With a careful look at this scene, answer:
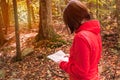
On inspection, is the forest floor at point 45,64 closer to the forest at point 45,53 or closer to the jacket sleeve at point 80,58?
the forest at point 45,53

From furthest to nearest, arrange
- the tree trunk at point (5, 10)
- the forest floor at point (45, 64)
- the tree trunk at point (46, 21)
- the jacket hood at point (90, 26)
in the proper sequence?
the tree trunk at point (5, 10) < the tree trunk at point (46, 21) < the forest floor at point (45, 64) < the jacket hood at point (90, 26)

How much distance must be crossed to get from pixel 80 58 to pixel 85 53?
7 cm

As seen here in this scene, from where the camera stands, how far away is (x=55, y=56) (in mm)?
2953

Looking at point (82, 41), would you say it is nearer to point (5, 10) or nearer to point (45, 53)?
point (45, 53)

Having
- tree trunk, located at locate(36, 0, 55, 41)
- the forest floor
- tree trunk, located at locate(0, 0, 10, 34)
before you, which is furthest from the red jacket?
tree trunk, located at locate(0, 0, 10, 34)

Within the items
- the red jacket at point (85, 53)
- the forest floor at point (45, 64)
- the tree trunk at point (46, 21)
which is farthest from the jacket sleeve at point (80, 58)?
the tree trunk at point (46, 21)

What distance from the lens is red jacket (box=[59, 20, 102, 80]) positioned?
2.31 m

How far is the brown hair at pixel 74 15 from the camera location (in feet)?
7.84

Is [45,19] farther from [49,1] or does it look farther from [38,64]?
[38,64]

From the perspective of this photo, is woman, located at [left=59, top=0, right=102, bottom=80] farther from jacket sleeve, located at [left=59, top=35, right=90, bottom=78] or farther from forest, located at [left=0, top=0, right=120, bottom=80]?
forest, located at [left=0, top=0, right=120, bottom=80]

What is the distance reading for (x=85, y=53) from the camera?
2.31m

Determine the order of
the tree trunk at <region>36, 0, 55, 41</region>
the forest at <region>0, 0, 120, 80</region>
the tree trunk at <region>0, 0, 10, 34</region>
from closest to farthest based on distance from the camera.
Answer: the forest at <region>0, 0, 120, 80</region> < the tree trunk at <region>36, 0, 55, 41</region> < the tree trunk at <region>0, 0, 10, 34</region>

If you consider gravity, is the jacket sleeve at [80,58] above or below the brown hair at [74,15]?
below

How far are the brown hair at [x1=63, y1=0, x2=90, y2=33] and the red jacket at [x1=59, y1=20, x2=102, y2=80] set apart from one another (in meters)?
0.06
